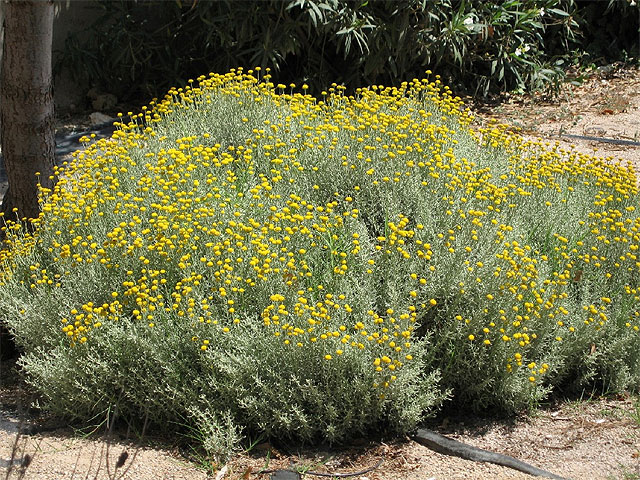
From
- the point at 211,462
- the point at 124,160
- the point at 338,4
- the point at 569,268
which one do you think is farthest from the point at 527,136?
the point at 211,462

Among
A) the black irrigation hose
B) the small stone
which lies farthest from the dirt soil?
the small stone

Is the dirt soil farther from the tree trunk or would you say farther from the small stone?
the small stone

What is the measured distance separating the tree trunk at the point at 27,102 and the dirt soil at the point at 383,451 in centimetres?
125

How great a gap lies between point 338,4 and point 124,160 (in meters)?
3.92

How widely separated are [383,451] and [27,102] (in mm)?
2863

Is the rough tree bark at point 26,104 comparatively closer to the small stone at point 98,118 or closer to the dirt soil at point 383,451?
the dirt soil at point 383,451

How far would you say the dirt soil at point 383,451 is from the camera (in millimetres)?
3398

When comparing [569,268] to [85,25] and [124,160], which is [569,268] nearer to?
[124,160]

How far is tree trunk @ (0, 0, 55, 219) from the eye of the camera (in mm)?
4500

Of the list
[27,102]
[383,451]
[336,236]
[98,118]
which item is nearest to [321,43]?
[98,118]

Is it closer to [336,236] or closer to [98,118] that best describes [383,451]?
[336,236]

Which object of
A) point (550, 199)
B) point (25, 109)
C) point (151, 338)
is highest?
point (25, 109)

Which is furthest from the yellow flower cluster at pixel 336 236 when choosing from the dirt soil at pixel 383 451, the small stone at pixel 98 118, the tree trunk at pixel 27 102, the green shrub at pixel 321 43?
the small stone at pixel 98 118

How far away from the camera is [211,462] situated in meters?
3.49
